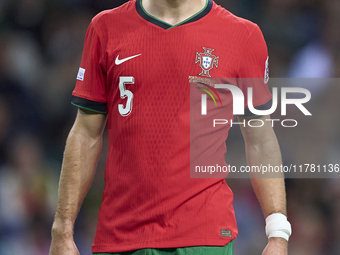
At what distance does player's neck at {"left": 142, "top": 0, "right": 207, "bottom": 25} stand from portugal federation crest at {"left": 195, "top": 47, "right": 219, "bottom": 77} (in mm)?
227

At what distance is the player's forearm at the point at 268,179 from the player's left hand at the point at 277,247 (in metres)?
0.15

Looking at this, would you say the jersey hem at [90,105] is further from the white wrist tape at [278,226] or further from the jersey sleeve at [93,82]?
the white wrist tape at [278,226]

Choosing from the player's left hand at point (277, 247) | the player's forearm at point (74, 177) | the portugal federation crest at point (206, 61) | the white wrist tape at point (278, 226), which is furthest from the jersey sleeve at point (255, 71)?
the player's forearm at point (74, 177)

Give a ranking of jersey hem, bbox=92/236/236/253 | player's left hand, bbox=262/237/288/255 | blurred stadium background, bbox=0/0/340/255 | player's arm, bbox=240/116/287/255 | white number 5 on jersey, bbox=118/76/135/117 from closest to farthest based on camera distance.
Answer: jersey hem, bbox=92/236/236/253 < white number 5 on jersey, bbox=118/76/135/117 < player's left hand, bbox=262/237/288/255 < player's arm, bbox=240/116/287/255 < blurred stadium background, bbox=0/0/340/255

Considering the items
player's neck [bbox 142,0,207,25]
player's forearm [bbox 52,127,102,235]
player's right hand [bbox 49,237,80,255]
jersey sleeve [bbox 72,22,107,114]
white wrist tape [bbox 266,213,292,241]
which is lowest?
player's right hand [bbox 49,237,80,255]

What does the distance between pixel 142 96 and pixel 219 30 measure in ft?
1.74

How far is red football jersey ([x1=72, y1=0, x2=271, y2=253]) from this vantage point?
2709 millimetres

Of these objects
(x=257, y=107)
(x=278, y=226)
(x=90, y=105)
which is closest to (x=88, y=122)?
(x=90, y=105)

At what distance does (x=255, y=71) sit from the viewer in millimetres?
3033

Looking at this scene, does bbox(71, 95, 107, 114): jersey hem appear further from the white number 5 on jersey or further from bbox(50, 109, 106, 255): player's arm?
the white number 5 on jersey

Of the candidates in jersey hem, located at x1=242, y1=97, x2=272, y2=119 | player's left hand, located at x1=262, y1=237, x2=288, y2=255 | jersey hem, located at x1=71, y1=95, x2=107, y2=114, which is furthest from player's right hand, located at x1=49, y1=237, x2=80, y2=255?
jersey hem, located at x1=242, y1=97, x2=272, y2=119

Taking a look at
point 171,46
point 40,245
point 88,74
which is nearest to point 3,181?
point 40,245

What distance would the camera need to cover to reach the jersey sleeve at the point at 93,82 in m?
2.98

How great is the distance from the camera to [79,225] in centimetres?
547
